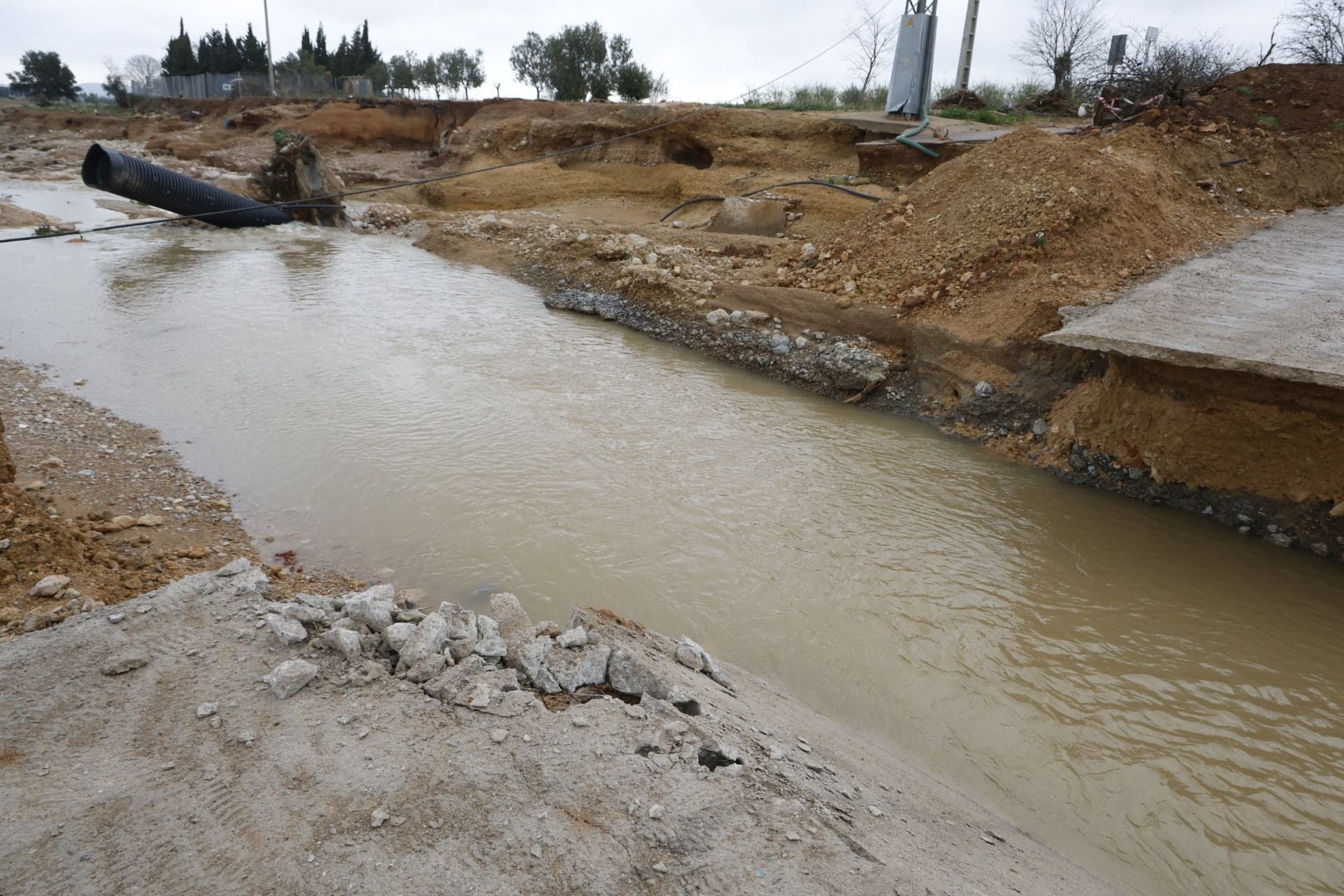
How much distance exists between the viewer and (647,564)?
4715 millimetres

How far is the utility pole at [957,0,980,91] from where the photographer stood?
656 inches

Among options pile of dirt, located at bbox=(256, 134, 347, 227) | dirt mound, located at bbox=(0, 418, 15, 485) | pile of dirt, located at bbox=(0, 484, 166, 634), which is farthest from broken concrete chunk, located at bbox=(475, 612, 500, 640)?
pile of dirt, located at bbox=(256, 134, 347, 227)

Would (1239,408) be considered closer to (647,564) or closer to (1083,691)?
(1083,691)

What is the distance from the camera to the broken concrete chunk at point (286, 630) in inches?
113

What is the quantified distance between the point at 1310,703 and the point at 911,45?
37.8 ft

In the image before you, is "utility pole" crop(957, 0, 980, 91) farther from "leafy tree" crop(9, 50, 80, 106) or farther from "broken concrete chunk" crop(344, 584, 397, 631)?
"leafy tree" crop(9, 50, 80, 106)

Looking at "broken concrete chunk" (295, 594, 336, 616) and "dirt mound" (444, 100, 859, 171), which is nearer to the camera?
"broken concrete chunk" (295, 594, 336, 616)

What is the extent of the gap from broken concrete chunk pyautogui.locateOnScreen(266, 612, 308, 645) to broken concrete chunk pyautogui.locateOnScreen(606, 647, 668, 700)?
1.21 metres

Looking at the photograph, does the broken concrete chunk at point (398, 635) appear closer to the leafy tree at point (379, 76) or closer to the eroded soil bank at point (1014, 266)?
the eroded soil bank at point (1014, 266)

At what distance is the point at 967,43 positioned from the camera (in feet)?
55.3

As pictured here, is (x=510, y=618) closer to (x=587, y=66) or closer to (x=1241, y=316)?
(x=1241, y=316)

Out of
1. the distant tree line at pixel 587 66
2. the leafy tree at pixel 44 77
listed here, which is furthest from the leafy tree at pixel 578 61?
the leafy tree at pixel 44 77

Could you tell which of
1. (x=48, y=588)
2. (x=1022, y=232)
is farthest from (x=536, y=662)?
(x=1022, y=232)

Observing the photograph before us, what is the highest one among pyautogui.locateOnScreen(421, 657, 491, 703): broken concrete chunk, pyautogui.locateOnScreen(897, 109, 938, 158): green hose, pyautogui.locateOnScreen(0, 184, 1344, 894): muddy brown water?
pyautogui.locateOnScreen(897, 109, 938, 158): green hose
